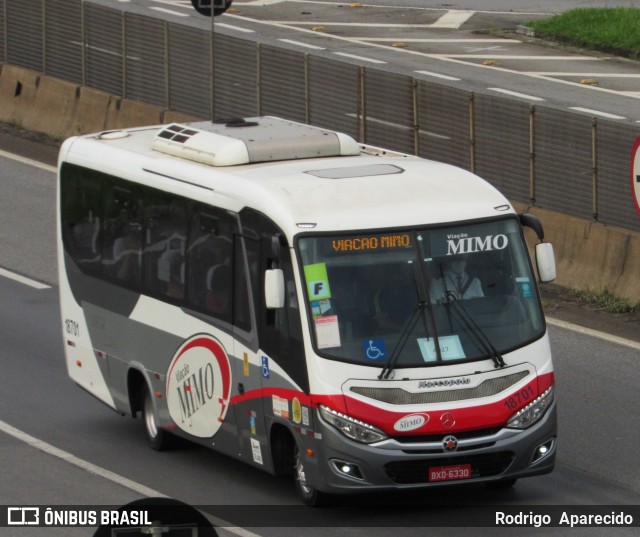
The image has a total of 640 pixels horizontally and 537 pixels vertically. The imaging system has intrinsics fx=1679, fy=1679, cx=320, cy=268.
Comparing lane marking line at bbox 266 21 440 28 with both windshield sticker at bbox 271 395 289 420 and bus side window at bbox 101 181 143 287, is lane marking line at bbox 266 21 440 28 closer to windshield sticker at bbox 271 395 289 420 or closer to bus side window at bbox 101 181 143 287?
bus side window at bbox 101 181 143 287

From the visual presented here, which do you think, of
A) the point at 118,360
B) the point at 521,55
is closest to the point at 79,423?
the point at 118,360

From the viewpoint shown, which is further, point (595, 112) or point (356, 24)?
point (356, 24)

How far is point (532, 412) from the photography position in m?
12.5

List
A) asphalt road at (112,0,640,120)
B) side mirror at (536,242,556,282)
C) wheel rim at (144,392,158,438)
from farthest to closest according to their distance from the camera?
asphalt road at (112,0,640,120), wheel rim at (144,392,158,438), side mirror at (536,242,556,282)

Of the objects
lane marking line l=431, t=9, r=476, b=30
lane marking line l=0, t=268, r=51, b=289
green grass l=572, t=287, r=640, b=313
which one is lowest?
lane marking line l=431, t=9, r=476, b=30

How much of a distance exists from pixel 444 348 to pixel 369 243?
95cm

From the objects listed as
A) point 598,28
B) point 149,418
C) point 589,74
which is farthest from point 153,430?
point 598,28

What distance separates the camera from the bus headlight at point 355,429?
12.0m

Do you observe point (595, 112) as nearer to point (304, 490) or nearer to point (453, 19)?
point (453, 19)

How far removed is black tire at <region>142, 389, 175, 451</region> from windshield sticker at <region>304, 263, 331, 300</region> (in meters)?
2.98

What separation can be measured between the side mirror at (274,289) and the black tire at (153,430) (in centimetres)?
283

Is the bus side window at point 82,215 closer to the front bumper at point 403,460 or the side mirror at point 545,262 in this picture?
the front bumper at point 403,460

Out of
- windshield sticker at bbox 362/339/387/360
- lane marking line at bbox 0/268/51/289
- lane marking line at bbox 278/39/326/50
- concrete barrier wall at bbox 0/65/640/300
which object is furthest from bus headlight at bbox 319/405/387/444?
lane marking line at bbox 278/39/326/50

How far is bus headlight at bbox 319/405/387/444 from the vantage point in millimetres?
12023
